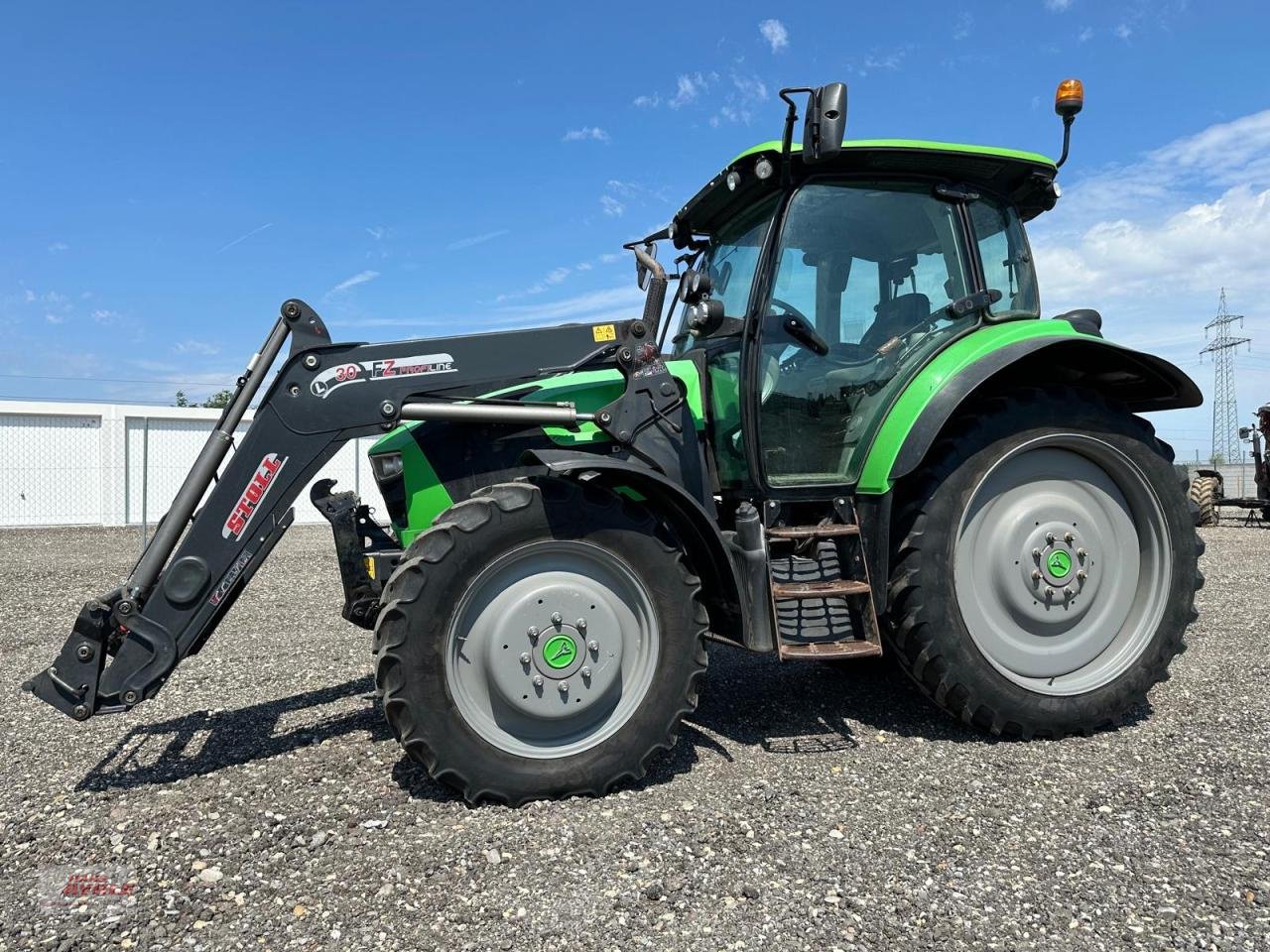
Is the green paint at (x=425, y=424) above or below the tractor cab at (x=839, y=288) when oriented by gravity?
below

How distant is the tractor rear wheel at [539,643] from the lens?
10.5 ft

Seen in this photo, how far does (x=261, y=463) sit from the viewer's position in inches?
140

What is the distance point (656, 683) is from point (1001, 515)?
188 centimetres

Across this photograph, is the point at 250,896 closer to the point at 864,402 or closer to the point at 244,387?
the point at 244,387

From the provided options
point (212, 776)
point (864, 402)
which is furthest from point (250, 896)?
Result: point (864, 402)

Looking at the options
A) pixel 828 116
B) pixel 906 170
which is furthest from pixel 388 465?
pixel 906 170

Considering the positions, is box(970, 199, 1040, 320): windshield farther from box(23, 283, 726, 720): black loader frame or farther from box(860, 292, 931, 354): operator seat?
box(23, 283, 726, 720): black loader frame

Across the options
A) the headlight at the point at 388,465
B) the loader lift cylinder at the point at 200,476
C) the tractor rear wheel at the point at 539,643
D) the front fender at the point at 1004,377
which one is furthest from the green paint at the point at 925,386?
the loader lift cylinder at the point at 200,476

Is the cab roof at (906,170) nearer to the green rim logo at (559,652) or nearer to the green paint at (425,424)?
the green paint at (425,424)

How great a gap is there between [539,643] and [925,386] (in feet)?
6.97

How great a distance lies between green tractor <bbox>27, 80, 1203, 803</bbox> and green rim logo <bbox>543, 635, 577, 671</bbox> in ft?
0.04
